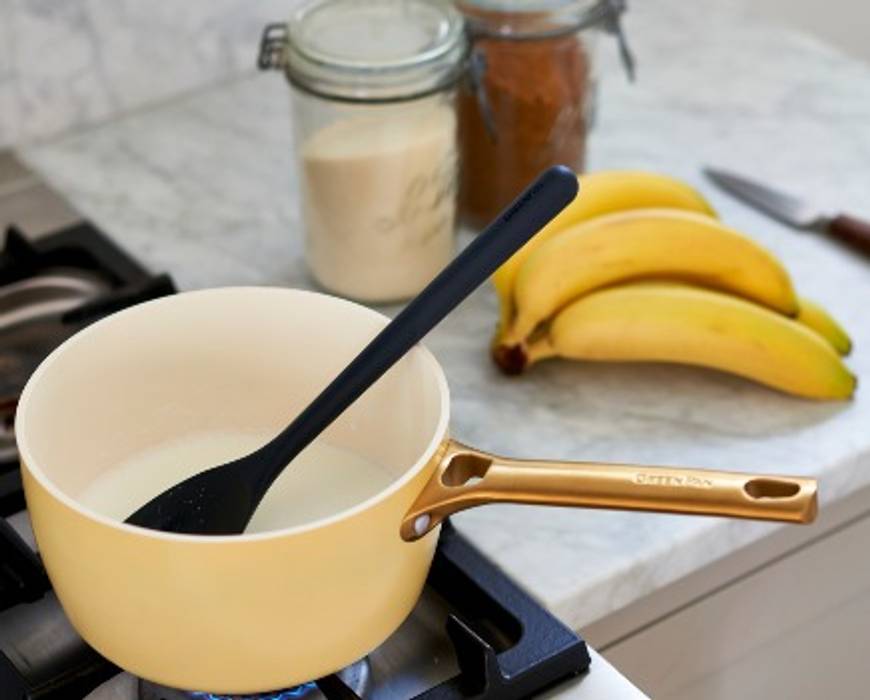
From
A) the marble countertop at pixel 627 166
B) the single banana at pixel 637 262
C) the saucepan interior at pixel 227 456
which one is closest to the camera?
the saucepan interior at pixel 227 456

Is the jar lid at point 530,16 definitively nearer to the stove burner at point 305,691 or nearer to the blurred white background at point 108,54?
the blurred white background at point 108,54

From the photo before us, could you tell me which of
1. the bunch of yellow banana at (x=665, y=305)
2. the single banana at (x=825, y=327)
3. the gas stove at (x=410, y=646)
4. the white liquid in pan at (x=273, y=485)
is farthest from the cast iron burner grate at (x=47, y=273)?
the single banana at (x=825, y=327)

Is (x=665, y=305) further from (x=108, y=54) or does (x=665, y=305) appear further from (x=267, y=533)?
(x=108, y=54)

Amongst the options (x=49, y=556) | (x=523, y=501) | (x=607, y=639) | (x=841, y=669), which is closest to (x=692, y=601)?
(x=607, y=639)

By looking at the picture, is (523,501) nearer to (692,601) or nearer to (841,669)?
(692,601)

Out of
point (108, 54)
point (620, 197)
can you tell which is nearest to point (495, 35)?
point (620, 197)

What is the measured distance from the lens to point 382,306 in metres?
1.06

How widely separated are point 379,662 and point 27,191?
22.3 inches

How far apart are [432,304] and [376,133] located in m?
0.34

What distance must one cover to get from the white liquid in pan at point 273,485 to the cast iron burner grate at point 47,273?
0.12 metres

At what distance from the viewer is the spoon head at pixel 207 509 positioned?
70 cm

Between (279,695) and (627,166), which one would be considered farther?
(627,166)

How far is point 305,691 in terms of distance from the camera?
73 centimetres

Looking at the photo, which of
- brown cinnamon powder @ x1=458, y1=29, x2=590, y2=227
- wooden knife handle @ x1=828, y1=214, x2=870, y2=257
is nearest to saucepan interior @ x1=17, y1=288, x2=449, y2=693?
brown cinnamon powder @ x1=458, y1=29, x2=590, y2=227
